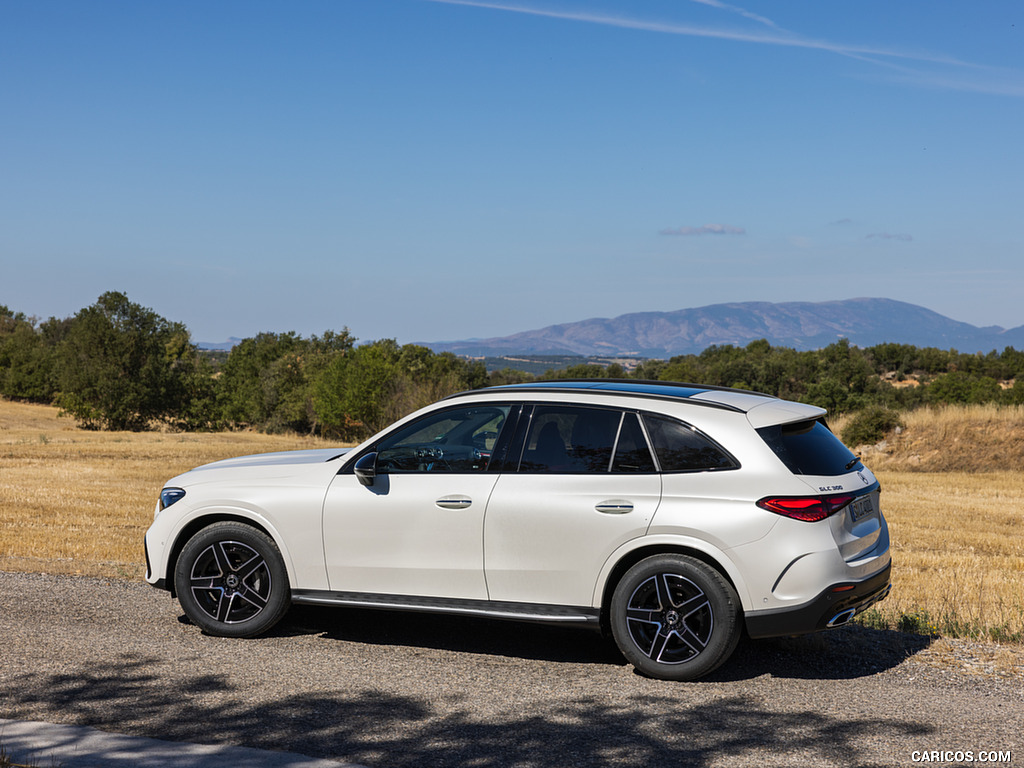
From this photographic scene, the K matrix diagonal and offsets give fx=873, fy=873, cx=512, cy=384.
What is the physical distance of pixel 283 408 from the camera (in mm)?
78125

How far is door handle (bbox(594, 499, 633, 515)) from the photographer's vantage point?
523cm

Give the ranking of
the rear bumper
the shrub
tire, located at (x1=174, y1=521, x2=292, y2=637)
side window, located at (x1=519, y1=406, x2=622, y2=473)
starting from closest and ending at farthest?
1. the rear bumper
2. side window, located at (x1=519, y1=406, x2=622, y2=473)
3. tire, located at (x1=174, y1=521, x2=292, y2=637)
4. the shrub

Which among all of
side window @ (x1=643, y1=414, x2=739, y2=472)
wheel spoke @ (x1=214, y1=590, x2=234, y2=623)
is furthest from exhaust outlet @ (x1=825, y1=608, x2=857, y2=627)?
wheel spoke @ (x1=214, y1=590, x2=234, y2=623)

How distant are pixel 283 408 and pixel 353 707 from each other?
76.0 metres

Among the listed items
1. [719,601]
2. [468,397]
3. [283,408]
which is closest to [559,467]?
[468,397]

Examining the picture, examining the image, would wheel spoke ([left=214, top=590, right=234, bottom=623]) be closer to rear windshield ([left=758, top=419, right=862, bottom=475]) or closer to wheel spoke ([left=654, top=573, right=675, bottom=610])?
wheel spoke ([left=654, top=573, right=675, bottom=610])

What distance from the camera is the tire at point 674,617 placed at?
5.05 metres

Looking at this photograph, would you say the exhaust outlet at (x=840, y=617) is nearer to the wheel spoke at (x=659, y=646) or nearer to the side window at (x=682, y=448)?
the wheel spoke at (x=659, y=646)

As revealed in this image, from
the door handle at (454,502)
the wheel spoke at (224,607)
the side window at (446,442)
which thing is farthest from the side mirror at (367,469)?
the wheel spoke at (224,607)

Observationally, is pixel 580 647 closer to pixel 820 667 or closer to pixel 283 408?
pixel 820 667

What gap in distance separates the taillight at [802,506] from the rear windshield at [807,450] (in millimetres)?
181

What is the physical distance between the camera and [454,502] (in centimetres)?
557

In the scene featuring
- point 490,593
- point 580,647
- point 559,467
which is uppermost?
point 559,467

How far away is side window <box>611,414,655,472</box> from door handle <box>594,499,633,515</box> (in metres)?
0.23
